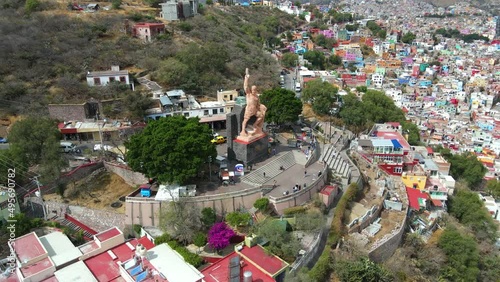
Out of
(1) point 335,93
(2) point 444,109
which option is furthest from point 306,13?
(1) point 335,93

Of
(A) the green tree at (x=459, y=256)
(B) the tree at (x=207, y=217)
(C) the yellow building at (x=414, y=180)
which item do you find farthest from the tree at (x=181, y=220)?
(C) the yellow building at (x=414, y=180)

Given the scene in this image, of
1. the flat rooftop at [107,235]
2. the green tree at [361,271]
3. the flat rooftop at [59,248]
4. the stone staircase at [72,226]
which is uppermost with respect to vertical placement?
the flat rooftop at [107,235]

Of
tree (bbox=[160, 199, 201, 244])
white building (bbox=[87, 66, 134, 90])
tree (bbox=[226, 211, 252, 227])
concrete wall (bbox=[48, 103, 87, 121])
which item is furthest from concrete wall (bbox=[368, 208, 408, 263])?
white building (bbox=[87, 66, 134, 90])

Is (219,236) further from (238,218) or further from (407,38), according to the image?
(407,38)

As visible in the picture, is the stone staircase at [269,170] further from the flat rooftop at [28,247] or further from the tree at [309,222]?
the flat rooftop at [28,247]

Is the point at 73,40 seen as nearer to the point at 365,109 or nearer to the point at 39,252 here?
the point at 39,252

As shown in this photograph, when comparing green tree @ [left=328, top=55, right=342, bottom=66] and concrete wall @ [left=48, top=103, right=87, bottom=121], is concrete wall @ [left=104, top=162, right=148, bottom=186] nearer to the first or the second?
concrete wall @ [left=48, top=103, right=87, bottom=121]
